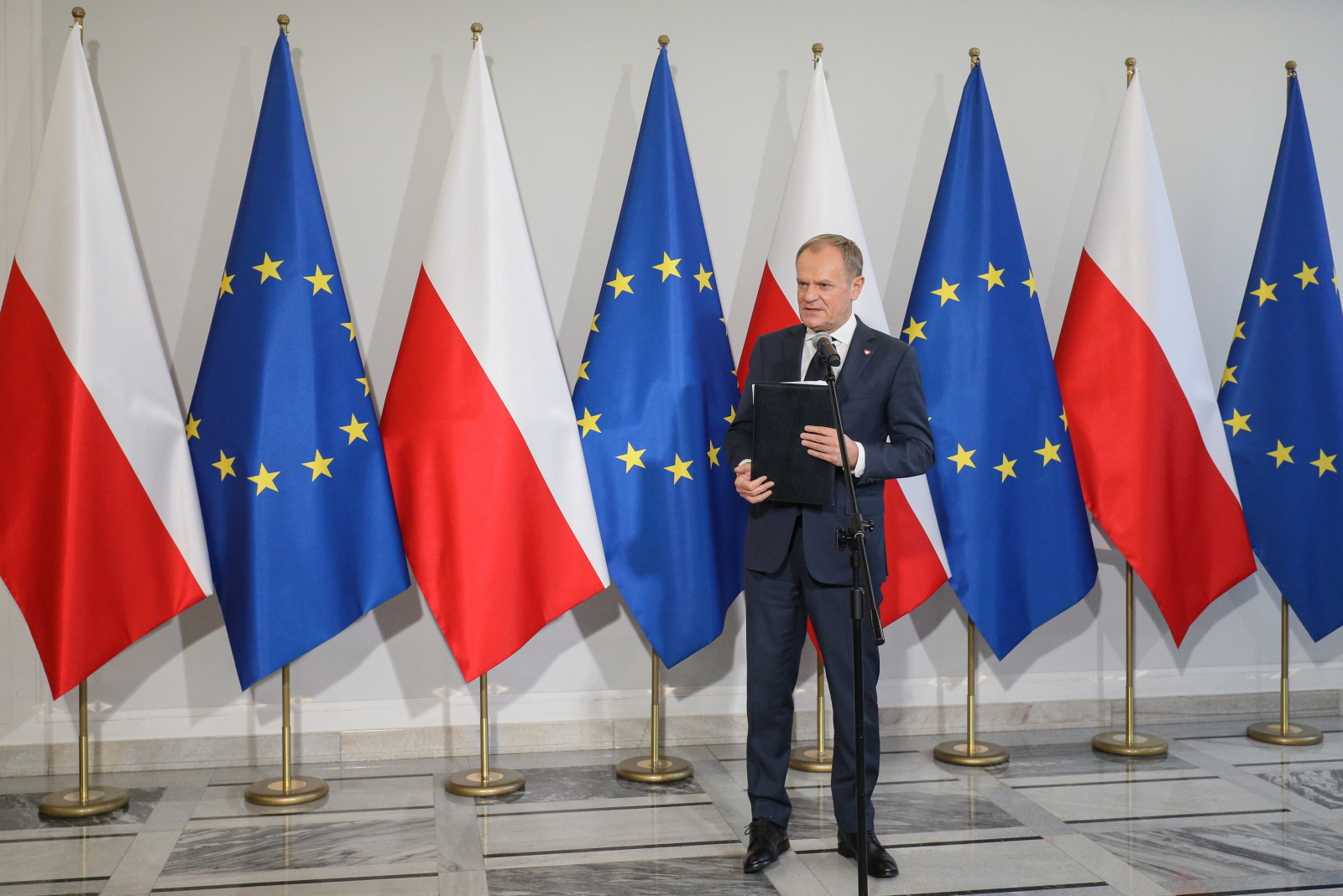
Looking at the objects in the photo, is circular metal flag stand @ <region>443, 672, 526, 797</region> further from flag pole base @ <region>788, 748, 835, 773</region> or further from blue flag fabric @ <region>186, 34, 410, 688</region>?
flag pole base @ <region>788, 748, 835, 773</region>

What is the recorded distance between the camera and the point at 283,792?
125 inches

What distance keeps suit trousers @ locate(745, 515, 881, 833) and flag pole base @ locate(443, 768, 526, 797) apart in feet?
2.81

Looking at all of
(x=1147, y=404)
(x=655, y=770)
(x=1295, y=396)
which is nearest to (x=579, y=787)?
(x=655, y=770)

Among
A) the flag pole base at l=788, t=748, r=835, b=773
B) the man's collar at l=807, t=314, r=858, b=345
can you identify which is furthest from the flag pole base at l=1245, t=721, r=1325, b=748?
the man's collar at l=807, t=314, r=858, b=345

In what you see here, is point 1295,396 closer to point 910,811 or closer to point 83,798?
point 910,811

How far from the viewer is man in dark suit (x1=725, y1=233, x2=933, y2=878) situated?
2564mm

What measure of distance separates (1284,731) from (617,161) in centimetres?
290

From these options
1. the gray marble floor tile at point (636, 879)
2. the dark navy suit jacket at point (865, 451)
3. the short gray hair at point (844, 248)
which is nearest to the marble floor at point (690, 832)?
the gray marble floor tile at point (636, 879)

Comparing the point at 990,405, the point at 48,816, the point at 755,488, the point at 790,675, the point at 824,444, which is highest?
the point at 990,405

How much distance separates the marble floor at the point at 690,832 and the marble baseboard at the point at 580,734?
56 millimetres

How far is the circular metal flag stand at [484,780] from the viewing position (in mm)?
3244

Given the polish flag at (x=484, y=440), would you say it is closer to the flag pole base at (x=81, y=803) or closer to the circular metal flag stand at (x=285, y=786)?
the circular metal flag stand at (x=285, y=786)

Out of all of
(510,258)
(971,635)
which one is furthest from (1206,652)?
(510,258)

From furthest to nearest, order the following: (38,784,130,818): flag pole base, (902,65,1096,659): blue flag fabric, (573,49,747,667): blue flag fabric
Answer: (902,65,1096,659): blue flag fabric, (573,49,747,667): blue flag fabric, (38,784,130,818): flag pole base
